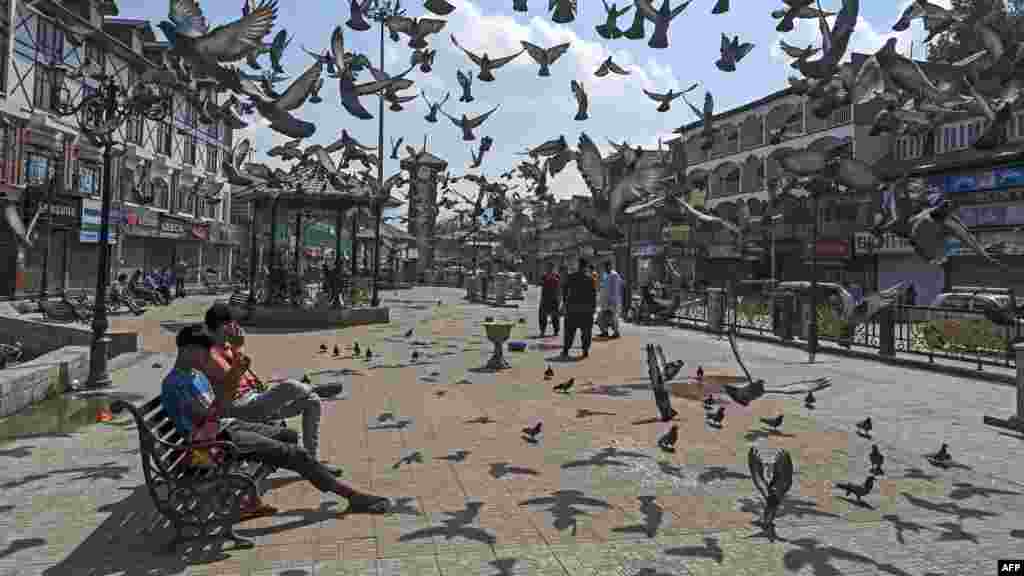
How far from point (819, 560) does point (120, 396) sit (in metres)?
8.25

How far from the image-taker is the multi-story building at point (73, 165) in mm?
25750

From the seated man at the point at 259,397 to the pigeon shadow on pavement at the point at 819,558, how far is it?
3.27m

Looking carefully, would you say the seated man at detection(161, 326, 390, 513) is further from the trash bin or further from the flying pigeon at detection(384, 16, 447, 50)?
the trash bin

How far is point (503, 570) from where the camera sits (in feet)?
12.0

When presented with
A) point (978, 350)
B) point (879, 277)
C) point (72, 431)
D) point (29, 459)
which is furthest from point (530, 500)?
point (879, 277)

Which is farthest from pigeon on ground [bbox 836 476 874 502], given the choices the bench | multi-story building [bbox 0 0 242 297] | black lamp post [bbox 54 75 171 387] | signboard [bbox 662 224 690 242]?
signboard [bbox 662 224 690 242]

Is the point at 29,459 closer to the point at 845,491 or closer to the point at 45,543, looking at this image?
the point at 45,543

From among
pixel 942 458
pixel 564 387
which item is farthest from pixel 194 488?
pixel 942 458

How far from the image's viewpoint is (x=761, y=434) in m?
7.02

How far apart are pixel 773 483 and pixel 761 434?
3.06m

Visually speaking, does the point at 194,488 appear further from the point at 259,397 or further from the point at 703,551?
the point at 703,551

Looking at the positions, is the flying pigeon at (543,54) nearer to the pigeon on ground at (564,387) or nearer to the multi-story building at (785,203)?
the pigeon on ground at (564,387)

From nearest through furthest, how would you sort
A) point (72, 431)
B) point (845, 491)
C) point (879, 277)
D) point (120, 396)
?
point (845, 491) < point (72, 431) < point (120, 396) < point (879, 277)

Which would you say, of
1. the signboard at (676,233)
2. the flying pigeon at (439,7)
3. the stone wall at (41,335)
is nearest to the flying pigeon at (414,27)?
the flying pigeon at (439,7)
